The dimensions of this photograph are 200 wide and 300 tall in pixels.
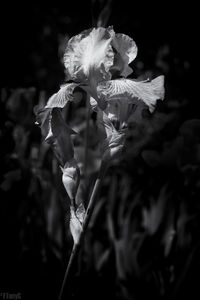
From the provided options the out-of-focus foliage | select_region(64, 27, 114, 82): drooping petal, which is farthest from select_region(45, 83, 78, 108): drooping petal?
the out-of-focus foliage

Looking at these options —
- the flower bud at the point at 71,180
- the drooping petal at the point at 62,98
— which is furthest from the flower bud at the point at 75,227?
the drooping petal at the point at 62,98

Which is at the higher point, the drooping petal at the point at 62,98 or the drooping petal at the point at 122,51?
the drooping petal at the point at 122,51

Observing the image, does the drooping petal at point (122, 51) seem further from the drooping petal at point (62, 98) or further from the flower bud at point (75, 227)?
the flower bud at point (75, 227)

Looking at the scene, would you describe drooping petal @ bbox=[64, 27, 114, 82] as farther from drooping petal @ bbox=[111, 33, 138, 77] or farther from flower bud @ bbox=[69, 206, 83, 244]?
flower bud @ bbox=[69, 206, 83, 244]

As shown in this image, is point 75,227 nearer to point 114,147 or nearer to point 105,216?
point 114,147

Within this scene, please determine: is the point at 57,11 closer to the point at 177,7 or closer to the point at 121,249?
the point at 177,7

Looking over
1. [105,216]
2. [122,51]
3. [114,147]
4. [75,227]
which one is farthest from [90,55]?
[105,216]
